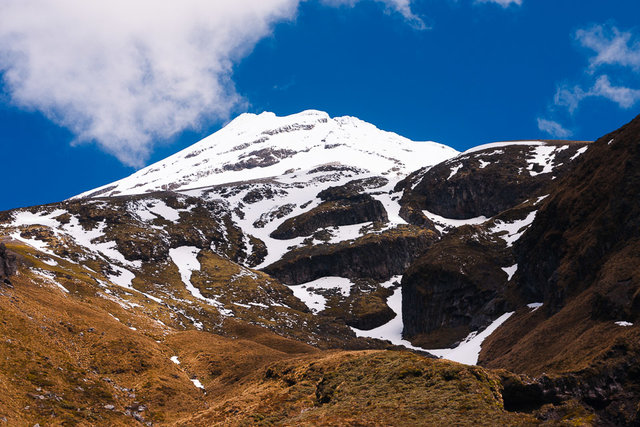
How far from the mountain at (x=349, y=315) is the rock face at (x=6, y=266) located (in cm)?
37

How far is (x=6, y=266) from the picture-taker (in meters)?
64.5

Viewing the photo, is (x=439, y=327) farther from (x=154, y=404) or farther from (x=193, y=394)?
(x=154, y=404)

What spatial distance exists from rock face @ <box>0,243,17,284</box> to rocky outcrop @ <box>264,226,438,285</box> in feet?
365

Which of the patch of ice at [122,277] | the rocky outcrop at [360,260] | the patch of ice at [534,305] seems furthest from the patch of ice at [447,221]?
the patch of ice at [122,277]

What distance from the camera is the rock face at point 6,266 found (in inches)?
2398

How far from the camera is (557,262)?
74.1 meters

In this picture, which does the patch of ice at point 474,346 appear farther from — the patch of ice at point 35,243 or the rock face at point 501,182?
the patch of ice at point 35,243

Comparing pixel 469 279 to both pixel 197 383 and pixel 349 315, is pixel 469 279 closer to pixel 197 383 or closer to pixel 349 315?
pixel 349 315

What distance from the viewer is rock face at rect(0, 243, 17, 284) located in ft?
200

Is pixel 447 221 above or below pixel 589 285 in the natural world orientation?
above

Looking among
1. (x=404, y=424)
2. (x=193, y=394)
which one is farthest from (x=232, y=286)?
(x=404, y=424)

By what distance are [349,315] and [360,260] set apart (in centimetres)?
3931

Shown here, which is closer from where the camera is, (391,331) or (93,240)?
(391,331)

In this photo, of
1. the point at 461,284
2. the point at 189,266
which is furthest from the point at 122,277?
→ the point at 461,284
